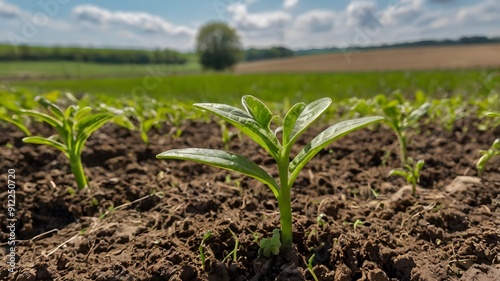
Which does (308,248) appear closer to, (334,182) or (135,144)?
(334,182)

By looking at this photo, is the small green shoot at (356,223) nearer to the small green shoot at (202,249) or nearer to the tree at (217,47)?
the small green shoot at (202,249)

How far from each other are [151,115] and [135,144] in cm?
51

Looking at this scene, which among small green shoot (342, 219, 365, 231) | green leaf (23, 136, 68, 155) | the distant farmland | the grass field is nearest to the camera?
small green shoot (342, 219, 365, 231)

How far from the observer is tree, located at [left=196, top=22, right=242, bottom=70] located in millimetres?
58000

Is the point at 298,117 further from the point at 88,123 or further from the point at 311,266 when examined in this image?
the point at 88,123

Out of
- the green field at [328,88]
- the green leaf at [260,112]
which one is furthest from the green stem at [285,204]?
the green field at [328,88]

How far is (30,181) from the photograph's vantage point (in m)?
2.16

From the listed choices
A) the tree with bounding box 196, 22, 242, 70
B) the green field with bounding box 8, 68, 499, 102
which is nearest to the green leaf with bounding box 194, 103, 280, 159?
the green field with bounding box 8, 68, 499, 102

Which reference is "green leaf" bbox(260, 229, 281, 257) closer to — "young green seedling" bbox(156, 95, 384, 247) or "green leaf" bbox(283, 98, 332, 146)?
"young green seedling" bbox(156, 95, 384, 247)

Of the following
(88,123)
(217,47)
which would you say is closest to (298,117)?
(88,123)

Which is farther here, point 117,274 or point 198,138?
point 198,138

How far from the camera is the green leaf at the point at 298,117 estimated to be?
1345mm

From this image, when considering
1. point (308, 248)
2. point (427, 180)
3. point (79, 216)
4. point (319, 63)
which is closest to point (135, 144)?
point (79, 216)

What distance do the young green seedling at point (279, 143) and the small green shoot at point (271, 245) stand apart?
0.13 feet
